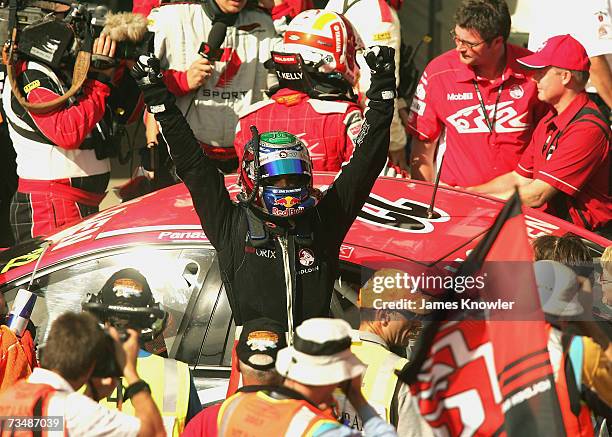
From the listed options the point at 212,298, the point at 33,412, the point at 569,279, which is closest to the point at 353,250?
the point at 212,298

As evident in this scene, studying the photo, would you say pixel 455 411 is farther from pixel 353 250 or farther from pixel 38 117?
pixel 38 117

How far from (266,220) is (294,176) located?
0.21 meters

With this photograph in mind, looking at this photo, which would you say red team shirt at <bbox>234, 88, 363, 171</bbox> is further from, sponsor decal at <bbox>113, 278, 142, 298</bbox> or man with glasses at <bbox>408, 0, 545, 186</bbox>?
sponsor decal at <bbox>113, 278, 142, 298</bbox>

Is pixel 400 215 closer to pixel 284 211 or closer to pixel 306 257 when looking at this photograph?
pixel 306 257

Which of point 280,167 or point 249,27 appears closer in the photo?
point 280,167

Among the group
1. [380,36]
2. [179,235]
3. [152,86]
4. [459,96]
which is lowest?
[179,235]

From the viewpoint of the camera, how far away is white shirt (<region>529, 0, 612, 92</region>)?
693cm

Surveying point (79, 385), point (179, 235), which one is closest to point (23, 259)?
point (179, 235)

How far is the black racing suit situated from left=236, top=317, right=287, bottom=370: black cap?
262mm

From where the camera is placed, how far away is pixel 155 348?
4.90 m

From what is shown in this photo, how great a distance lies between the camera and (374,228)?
5.25m

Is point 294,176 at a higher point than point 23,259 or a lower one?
higher

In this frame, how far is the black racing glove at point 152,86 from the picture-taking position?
4523 mm

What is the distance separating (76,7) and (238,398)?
3.58 metres
